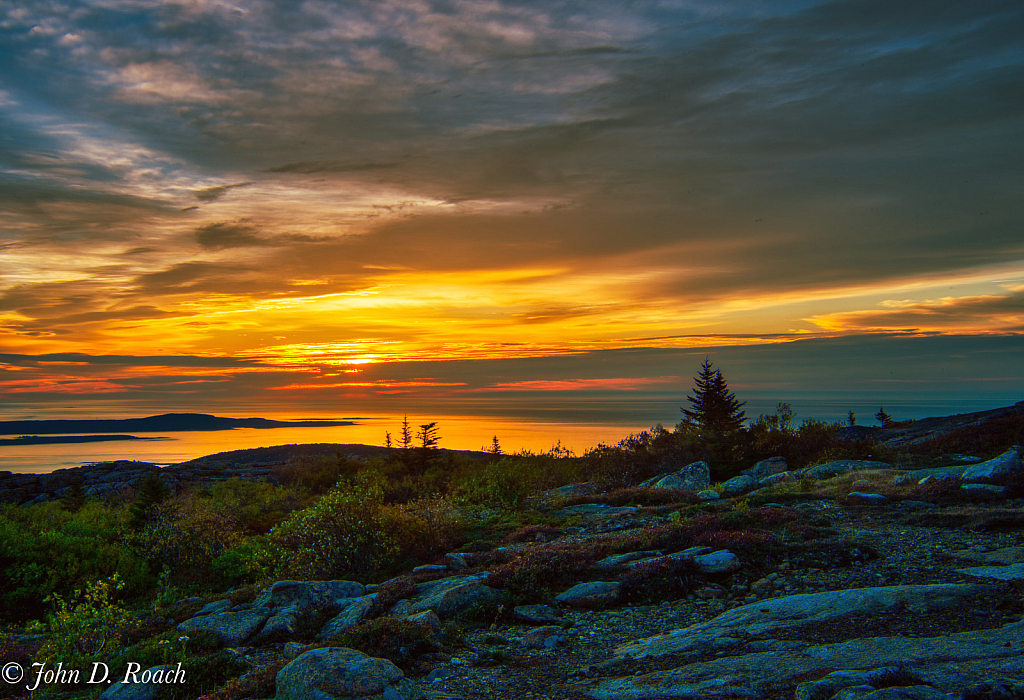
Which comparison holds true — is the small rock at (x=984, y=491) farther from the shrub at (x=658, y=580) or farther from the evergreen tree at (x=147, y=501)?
the evergreen tree at (x=147, y=501)

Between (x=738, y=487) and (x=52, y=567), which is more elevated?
(x=738, y=487)

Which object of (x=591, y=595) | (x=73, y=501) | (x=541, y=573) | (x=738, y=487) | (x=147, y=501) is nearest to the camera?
(x=591, y=595)

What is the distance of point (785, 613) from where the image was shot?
855cm

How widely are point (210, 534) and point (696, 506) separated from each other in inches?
670

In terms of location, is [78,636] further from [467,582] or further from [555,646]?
[555,646]

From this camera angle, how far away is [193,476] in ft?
171

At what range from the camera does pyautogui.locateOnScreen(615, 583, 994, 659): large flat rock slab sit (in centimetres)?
791

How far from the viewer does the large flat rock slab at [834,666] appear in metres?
5.98

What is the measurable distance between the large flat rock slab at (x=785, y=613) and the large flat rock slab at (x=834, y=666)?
28.8 inches

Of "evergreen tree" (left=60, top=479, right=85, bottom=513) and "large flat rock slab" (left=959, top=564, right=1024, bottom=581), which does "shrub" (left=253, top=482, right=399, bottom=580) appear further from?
"evergreen tree" (left=60, top=479, right=85, bottom=513)

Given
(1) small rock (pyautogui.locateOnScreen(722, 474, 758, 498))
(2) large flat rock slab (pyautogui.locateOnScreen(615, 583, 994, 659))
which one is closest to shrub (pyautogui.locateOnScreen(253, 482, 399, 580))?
(2) large flat rock slab (pyautogui.locateOnScreen(615, 583, 994, 659))

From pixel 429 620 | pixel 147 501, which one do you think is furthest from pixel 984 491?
pixel 147 501

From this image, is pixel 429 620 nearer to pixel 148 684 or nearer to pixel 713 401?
pixel 148 684

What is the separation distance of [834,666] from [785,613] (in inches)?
83.5
